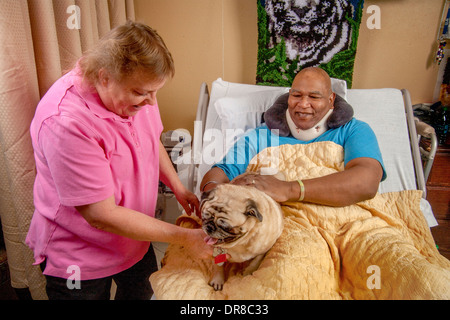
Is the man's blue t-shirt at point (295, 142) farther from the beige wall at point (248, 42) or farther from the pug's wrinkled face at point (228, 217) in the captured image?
the beige wall at point (248, 42)

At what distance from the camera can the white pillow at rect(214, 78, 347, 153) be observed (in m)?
1.96

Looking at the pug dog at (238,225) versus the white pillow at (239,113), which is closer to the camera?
the pug dog at (238,225)

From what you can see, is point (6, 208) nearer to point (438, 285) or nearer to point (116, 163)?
point (116, 163)

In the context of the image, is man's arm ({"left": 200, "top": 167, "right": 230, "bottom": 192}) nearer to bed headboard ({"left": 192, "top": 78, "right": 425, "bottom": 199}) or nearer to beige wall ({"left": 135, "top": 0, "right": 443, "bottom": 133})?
bed headboard ({"left": 192, "top": 78, "right": 425, "bottom": 199})

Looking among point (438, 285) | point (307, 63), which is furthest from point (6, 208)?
point (307, 63)

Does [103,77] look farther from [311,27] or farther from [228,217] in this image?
[311,27]

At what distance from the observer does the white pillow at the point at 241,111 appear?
1.96m

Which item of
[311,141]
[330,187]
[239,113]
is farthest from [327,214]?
[239,113]

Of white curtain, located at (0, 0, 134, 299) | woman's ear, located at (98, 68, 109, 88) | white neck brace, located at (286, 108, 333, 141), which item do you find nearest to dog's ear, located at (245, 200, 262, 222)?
woman's ear, located at (98, 68, 109, 88)

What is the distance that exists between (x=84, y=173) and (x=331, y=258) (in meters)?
0.90

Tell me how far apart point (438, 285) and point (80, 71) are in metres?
1.19

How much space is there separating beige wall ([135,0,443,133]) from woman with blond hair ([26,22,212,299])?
1411 millimetres

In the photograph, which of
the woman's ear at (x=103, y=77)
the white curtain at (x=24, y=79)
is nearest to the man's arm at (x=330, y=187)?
the woman's ear at (x=103, y=77)

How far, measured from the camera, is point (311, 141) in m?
1.59
